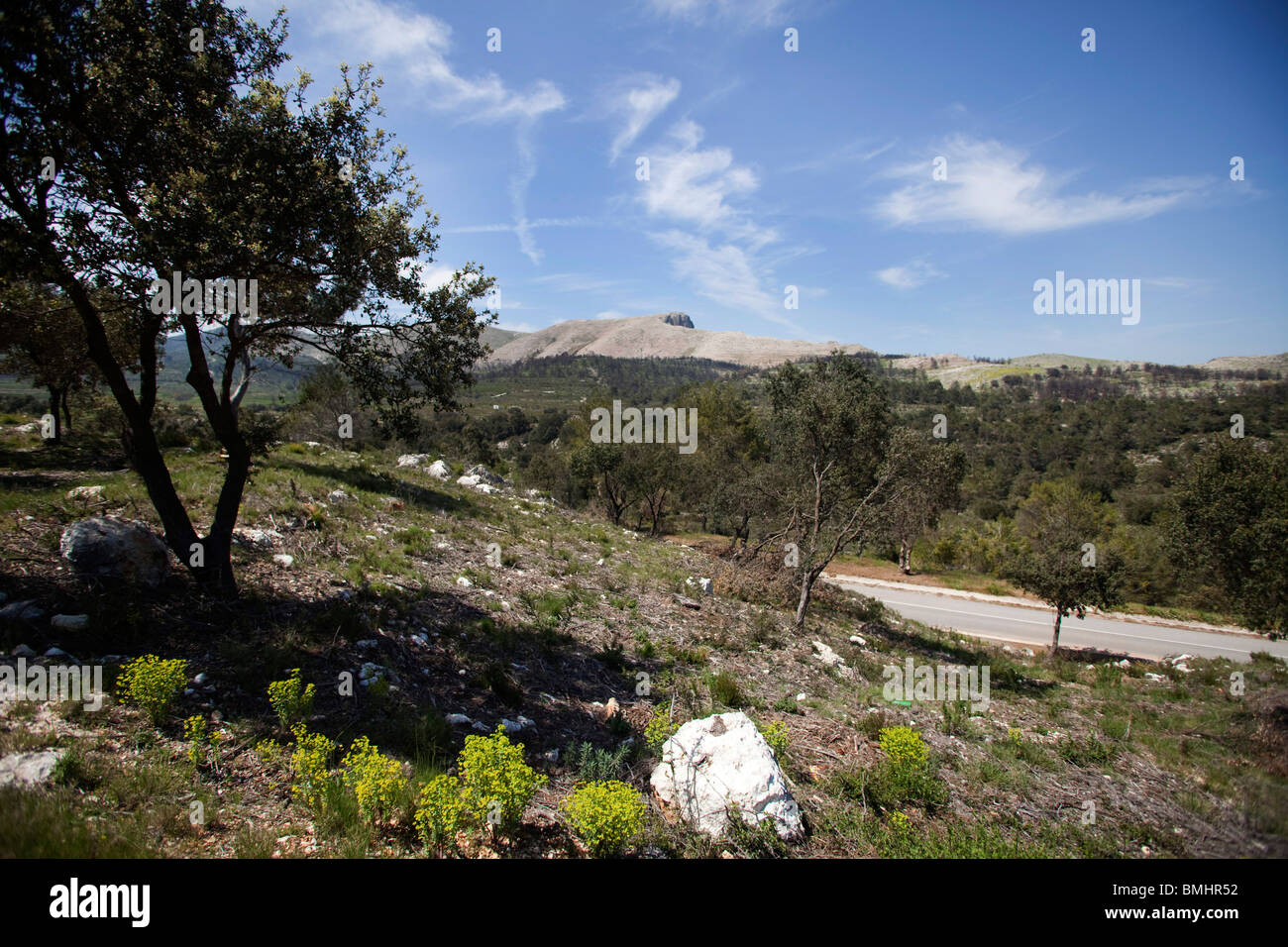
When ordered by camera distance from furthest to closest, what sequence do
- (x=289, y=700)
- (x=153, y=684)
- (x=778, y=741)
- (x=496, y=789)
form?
(x=778, y=741) < (x=289, y=700) < (x=153, y=684) < (x=496, y=789)

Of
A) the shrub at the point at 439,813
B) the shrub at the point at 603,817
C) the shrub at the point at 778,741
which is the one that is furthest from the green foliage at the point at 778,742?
the shrub at the point at 439,813

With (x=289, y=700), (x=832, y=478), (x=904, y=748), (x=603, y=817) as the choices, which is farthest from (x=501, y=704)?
(x=832, y=478)

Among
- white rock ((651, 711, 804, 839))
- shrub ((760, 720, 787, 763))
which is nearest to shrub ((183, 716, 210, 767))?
white rock ((651, 711, 804, 839))

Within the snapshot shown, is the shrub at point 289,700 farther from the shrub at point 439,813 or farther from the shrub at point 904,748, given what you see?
the shrub at point 904,748

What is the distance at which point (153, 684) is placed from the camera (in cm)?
484

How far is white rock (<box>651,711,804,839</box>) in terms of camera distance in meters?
5.07

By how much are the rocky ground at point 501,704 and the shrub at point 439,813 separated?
18 centimetres

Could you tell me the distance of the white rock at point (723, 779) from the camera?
5.07 meters

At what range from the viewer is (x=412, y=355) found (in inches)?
324

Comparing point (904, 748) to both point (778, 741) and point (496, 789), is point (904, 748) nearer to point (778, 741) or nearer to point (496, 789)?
point (778, 741)

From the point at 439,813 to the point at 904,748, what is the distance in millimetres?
5317

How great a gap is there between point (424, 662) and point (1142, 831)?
372 inches
